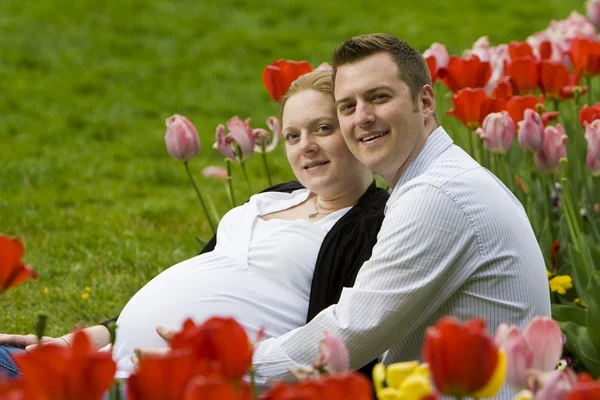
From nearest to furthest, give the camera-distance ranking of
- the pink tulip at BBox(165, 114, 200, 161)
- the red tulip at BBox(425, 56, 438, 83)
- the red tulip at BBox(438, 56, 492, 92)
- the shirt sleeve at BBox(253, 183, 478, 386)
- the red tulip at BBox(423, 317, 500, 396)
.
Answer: the red tulip at BBox(423, 317, 500, 396) < the shirt sleeve at BBox(253, 183, 478, 386) < the pink tulip at BBox(165, 114, 200, 161) < the red tulip at BBox(438, 56, 492, 92) < the red tulip at BBox(425, 56, 438, 83)

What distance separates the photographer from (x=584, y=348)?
3.04 metres

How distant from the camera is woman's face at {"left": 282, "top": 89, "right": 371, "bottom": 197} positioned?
3.02m

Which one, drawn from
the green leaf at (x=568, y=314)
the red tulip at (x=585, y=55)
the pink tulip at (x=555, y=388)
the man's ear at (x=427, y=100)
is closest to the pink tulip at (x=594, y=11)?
the red tulip at (x=585, y=55)

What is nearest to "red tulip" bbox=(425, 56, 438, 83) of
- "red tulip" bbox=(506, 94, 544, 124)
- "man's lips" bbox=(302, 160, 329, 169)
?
"red tulip" bbox=(506, 94, 544, 124)

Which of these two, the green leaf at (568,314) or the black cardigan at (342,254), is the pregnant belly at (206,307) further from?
the green leaf at (568,314)

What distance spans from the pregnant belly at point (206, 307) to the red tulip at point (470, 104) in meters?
1.09

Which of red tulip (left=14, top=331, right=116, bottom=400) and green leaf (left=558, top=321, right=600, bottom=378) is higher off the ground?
red tulip (left=14, top=331, right=116, bottom=400)

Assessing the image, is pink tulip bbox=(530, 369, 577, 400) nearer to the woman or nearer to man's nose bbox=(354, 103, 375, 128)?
man's nose bbox=(354, 103, 375, 128)

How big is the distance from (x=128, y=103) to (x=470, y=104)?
4.78 metres

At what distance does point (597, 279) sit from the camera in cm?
298

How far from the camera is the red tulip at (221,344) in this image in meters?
1.30

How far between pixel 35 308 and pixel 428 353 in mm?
3347

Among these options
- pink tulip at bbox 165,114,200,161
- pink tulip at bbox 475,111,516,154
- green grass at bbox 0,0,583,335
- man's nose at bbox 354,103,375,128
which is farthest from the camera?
green grass at bbox 0,0,583,335

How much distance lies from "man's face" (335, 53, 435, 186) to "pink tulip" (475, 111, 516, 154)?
73 centimetres
